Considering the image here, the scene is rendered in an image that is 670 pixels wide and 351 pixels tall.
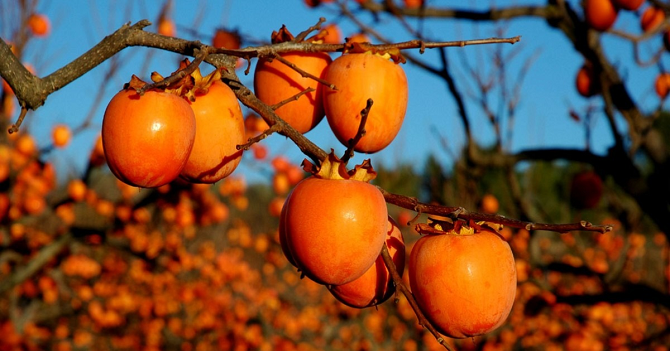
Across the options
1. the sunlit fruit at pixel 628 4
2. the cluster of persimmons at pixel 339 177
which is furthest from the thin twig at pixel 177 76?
the sunlit fruit at pixel 628 4

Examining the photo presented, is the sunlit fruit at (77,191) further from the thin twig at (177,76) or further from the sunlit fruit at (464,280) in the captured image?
the sunlit fruit at (464,280)

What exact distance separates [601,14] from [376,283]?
2391 mm

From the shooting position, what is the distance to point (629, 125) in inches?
106

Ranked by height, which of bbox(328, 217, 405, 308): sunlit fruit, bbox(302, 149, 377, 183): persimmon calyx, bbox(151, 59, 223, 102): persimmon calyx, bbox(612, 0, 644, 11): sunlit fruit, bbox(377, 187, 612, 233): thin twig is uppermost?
bbox(151, 59, 223, 102): persimmon calyx

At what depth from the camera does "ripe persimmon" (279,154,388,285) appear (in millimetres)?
834

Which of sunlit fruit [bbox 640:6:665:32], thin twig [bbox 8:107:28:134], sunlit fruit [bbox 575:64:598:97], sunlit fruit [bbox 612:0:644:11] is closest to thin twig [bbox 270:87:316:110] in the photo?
thin twig [bbox 8:107:28:134]

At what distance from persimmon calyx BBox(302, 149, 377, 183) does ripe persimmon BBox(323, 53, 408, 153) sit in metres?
0.12

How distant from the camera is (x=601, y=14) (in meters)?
2.80

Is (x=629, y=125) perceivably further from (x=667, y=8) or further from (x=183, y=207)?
(x=183, y=207)

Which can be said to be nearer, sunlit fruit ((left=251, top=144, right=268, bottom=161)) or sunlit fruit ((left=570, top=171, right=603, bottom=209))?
sunlit fruit ((left=570, top=171, right=603, bottom=209))

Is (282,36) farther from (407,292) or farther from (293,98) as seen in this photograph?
(407,292)

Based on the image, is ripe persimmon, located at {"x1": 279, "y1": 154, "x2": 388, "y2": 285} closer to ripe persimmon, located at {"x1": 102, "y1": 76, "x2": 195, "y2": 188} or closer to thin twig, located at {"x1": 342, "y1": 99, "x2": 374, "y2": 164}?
thin twig, located at {"x1": 342, "y1": 99, "x2": 374, "y2": 164}

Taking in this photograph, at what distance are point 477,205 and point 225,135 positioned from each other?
282cm

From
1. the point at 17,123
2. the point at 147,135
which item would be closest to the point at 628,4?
the point at 147,135
